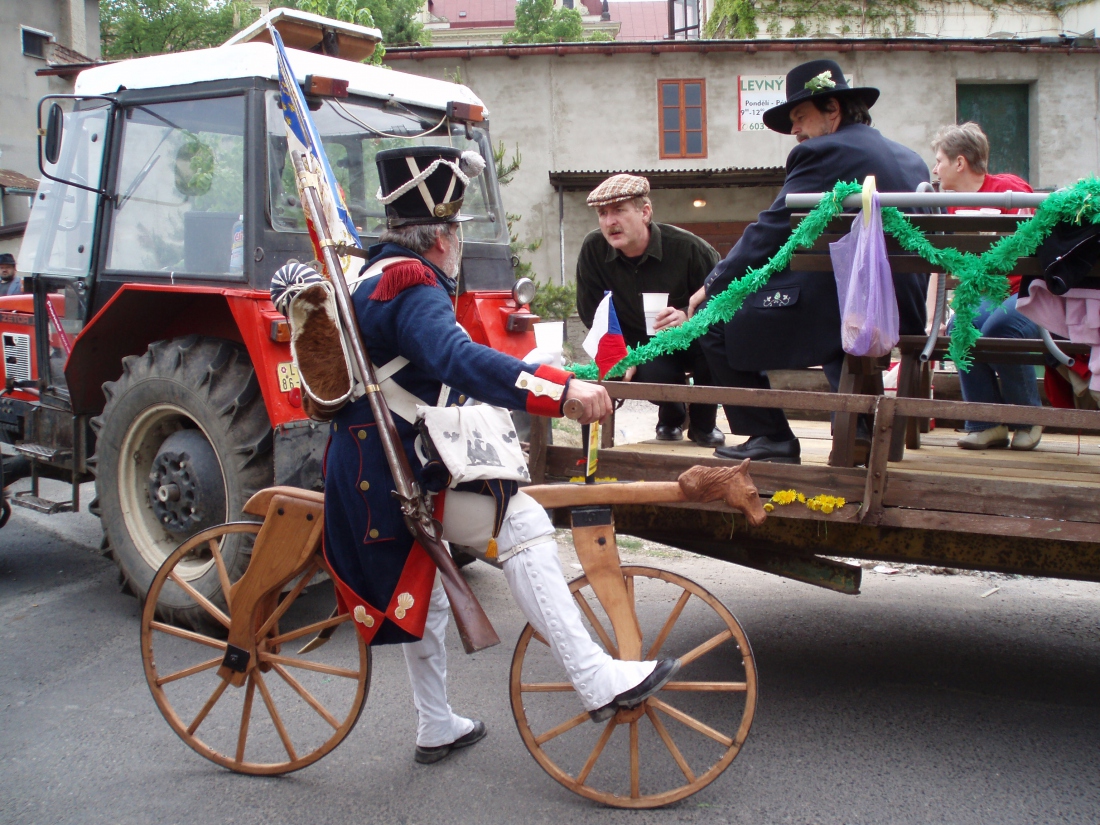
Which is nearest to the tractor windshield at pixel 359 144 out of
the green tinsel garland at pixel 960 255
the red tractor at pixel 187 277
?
the red tractor at pixel 187 277

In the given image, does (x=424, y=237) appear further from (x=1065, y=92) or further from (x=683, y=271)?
(x=1065, y=92)

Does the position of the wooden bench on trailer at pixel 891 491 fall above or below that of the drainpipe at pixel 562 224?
below

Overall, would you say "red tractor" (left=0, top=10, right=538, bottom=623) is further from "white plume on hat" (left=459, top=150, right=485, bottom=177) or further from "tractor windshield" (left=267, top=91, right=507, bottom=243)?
"white plume on hat" (left=459, top=150, right=485, bottom=177)

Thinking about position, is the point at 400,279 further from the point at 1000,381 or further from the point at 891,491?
the point at 1000,381

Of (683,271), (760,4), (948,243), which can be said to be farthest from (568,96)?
(948,243)

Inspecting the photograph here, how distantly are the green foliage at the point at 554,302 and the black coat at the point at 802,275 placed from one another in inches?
384

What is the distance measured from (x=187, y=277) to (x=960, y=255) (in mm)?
3401

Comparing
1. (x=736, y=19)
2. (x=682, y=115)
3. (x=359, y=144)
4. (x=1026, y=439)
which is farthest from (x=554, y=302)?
(x=1026, y=439)

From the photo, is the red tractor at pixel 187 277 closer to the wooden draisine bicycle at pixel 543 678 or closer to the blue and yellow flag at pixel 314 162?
the wooden draisine bicycle at pixel 543 678

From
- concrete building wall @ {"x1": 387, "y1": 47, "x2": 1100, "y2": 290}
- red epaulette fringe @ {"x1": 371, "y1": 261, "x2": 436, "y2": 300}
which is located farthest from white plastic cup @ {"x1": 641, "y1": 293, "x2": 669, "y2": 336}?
concrete building wall @ {"x1": 387, "y1": 47, "x2": 1100, "y2": 290}

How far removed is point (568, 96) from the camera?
15336 millimetres

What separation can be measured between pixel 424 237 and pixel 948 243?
1.61 metres

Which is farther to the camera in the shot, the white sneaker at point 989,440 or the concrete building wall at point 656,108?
the concrete building wall at point 656,108

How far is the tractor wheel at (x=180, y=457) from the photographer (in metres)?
3.97
